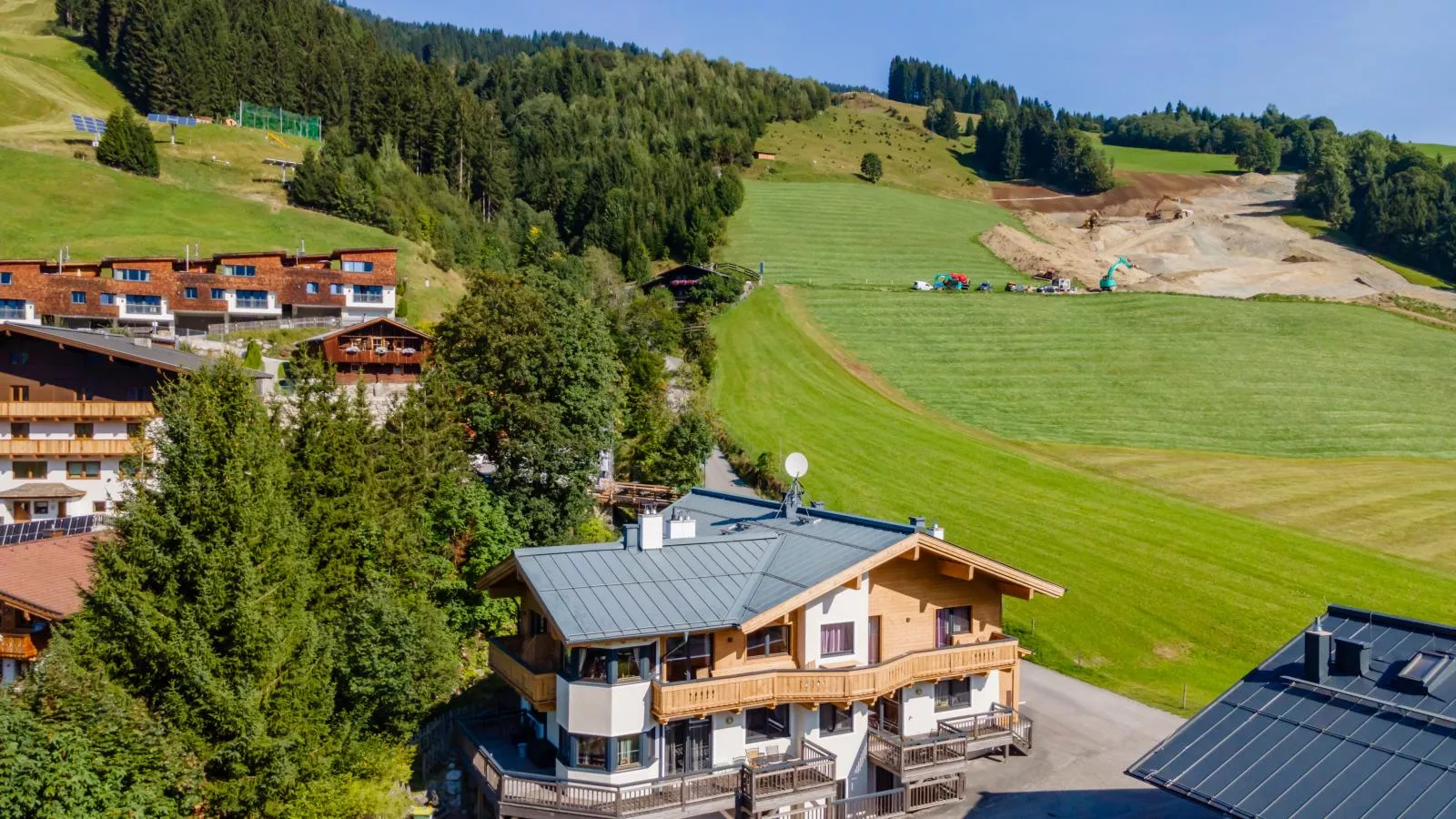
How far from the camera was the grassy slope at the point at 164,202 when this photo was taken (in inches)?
3612

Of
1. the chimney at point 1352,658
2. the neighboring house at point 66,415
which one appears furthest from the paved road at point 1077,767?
the neighboring house at point 66,415

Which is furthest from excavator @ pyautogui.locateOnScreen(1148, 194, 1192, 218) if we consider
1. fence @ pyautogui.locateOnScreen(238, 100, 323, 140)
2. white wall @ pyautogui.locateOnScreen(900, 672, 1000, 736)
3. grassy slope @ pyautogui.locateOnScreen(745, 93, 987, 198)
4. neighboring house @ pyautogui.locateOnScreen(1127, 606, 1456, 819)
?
neighboring house @ pyautogui.locateOnScreen(1127, 606, 1456, 819)

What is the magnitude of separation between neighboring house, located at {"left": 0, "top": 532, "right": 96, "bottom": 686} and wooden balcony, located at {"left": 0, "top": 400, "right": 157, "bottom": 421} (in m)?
12.0

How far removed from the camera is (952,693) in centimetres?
2941

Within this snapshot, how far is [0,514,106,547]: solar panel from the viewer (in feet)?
130

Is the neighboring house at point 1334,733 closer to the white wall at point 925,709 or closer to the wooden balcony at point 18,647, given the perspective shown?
the white wall at point 925,709

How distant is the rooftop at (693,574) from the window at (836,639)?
6.27 ft

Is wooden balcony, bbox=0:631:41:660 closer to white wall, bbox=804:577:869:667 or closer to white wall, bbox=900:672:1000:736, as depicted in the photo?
white wall, bbox=804:577:869:667

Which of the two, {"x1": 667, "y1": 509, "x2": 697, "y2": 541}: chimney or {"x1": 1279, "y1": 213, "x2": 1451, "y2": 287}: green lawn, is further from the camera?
{"x1": 1279, "y1": 213, "x2": 1451, "y2": 287}: green lawn

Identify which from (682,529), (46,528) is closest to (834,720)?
(682,529)

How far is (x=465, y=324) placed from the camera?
43062 mm

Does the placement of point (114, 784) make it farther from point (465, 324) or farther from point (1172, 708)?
point (1172, 708)

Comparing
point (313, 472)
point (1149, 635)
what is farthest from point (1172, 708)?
point (313, 472)

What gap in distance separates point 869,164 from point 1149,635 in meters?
131
